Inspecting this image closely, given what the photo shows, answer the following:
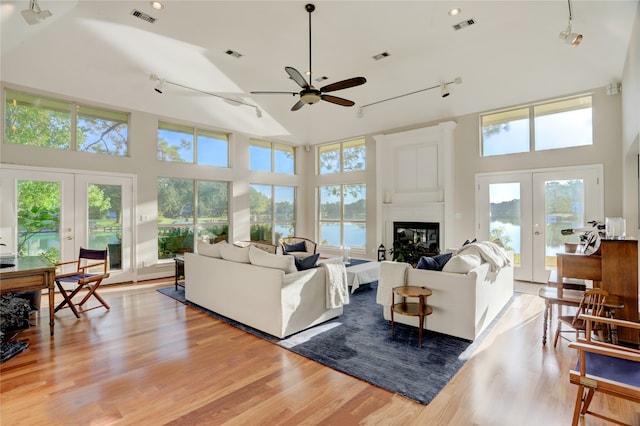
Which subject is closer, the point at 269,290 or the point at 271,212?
the point at 269,290

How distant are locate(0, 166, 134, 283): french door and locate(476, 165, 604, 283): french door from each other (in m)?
6.97

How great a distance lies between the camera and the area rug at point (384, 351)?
2518 mm

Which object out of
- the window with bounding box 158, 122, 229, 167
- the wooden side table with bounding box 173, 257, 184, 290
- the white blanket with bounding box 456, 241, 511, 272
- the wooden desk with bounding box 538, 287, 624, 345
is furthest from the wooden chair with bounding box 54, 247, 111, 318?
the wooden desk with bounding box 538, 287, 624, 345

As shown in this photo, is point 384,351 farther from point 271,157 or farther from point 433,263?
point 271,157

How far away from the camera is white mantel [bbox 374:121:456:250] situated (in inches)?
260

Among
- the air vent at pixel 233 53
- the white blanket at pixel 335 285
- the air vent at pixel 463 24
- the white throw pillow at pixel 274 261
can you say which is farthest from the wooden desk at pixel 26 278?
the air vent at pixel 463 24

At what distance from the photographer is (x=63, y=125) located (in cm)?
550

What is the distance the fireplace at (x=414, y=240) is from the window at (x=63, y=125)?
587 cm

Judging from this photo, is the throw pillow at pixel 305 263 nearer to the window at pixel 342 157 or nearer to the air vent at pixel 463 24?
the air vent at pixel 463 24

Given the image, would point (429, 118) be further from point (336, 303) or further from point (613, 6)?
point (336, 303)

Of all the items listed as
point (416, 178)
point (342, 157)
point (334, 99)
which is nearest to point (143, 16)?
point (334, 99)

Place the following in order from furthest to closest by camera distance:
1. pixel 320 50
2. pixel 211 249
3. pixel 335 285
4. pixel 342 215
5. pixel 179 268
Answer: pixel 342 215 → pixel 179 268 → pixel 320 50 → pixel 211 249 → pixel 335 285

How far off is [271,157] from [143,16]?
15.5 feet

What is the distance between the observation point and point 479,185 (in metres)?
6.27
